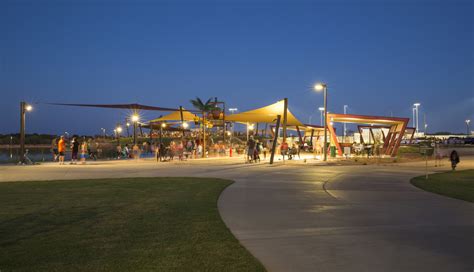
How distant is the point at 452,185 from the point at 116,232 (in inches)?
499

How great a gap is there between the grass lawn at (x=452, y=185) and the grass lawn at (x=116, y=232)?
701 centimetres

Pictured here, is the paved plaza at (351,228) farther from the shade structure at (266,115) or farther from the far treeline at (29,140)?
the far treeline at (29,140)

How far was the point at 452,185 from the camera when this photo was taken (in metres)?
15.1

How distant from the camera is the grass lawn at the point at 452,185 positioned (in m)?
12.5

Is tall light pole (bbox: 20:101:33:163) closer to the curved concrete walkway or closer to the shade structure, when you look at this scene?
the shade structure

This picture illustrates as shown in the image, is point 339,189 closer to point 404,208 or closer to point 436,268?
point 404,208

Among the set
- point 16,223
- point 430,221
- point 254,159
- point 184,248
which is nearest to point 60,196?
point 16,223

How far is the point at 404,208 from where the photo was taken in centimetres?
959

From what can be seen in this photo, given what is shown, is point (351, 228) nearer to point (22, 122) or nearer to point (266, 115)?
point (22, 122)

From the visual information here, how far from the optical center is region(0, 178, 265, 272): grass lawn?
5.30 meters

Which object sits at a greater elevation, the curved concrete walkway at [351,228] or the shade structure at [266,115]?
the shade structure at [266,115]

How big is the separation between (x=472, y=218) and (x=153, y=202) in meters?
7.03

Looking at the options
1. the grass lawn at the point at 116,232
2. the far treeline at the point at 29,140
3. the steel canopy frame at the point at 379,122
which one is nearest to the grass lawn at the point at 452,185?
the grass lawn at the point at 116,232

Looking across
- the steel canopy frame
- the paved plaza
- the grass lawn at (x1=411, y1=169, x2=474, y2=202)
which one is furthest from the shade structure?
the paved plaza
